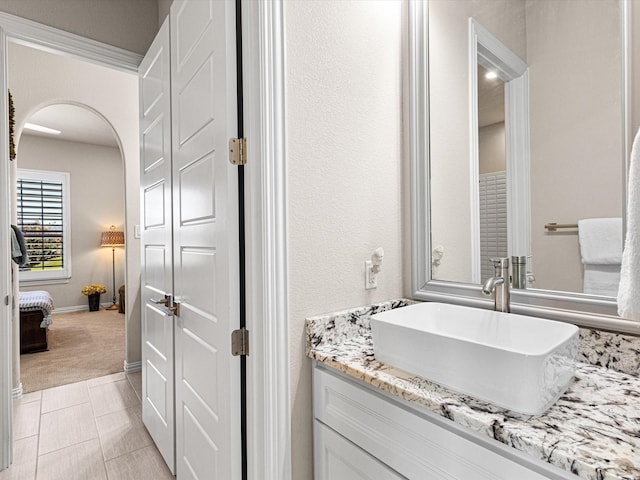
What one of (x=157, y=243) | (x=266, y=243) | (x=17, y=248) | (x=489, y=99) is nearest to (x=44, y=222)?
(x=17, y=248)

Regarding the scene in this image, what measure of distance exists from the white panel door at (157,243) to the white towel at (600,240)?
1.56 m

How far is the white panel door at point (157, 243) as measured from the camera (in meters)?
1.68

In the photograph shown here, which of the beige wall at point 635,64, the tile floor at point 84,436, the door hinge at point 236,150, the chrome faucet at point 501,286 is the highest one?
the beige wall at point 635,64

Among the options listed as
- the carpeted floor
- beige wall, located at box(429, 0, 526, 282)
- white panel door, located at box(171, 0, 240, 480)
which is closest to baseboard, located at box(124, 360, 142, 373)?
the carpeted floor

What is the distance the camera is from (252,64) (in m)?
1.07

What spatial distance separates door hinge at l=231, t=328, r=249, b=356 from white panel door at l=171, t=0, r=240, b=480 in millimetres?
19

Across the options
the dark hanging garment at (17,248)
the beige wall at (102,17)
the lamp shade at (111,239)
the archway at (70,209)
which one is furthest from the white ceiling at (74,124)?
the dark hanging garment at (17,248)

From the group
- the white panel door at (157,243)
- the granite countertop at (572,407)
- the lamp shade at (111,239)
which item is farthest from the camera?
the lamp shade at (111,239)

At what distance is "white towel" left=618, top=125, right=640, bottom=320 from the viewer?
0.58 metres

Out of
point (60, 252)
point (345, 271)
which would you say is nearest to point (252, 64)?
point (345, 271)

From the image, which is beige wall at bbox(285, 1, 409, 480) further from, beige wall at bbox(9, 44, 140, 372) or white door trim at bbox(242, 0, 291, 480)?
beige wall at bbox(9, 44, 140, 372)

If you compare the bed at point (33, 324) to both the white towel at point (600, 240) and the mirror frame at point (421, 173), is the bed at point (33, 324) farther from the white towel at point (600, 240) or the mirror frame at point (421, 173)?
the white towel at point (600, 240)

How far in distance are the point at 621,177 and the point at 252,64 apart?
108 centimetres

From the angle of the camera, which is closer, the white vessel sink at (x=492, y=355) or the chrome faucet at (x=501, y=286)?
the white vessel sink at (x=492, y=355)
